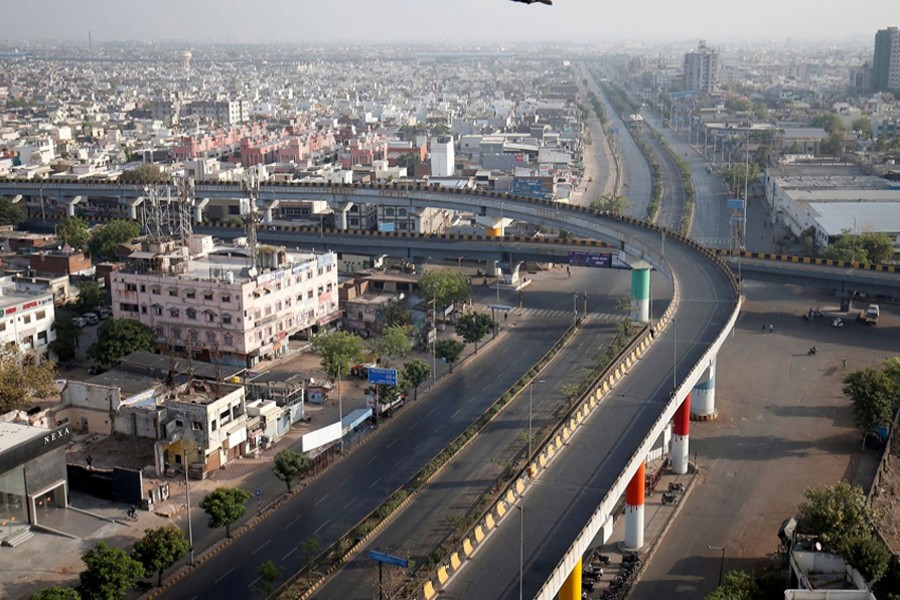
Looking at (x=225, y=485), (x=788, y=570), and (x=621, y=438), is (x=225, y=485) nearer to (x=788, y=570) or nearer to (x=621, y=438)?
(x=621, y=438)

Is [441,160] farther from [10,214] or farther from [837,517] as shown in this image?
[837,517]

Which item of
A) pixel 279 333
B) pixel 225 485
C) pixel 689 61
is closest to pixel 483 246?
pixel 279 333

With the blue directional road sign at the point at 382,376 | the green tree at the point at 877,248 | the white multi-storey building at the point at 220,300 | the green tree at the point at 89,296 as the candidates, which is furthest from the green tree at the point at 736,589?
the green tree at the point at 877,248

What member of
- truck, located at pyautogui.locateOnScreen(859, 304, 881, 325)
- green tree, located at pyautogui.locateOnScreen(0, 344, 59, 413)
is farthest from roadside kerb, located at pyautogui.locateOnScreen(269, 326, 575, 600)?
truck, located at pyautogui.locateOnScreen(859, 304, 881, 325)

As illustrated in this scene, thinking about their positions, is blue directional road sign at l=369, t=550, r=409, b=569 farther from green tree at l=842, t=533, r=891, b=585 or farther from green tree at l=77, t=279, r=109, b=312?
green tree at l=77, t=279, r=109, b=312

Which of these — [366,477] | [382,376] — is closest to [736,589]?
[366,477]

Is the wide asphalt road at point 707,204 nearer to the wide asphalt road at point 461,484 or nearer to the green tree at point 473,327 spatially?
the green tree at point 473,327
